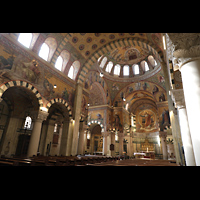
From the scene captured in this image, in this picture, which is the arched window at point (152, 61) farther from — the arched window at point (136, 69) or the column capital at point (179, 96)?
the column capital at point (179, 96)

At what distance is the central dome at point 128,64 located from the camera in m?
19.3

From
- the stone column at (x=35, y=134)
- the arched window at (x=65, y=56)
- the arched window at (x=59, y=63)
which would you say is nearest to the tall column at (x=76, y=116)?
the arched window at (x=65, y=56)

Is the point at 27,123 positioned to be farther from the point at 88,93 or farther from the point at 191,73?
the point at 191,73

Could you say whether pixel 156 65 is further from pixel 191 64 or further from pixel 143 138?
pixel 191 64

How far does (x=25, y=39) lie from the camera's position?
9.96 m

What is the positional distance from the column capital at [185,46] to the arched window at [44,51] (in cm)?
1031

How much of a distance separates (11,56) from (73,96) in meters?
6.15

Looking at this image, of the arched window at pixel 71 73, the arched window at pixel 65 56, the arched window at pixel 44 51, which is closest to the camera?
the arched window at pixel 44 51

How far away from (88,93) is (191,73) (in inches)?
545

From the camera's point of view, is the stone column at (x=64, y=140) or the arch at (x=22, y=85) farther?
the stone column at (x=64, y=140)

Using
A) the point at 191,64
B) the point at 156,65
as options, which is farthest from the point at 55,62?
the point at 156,65
